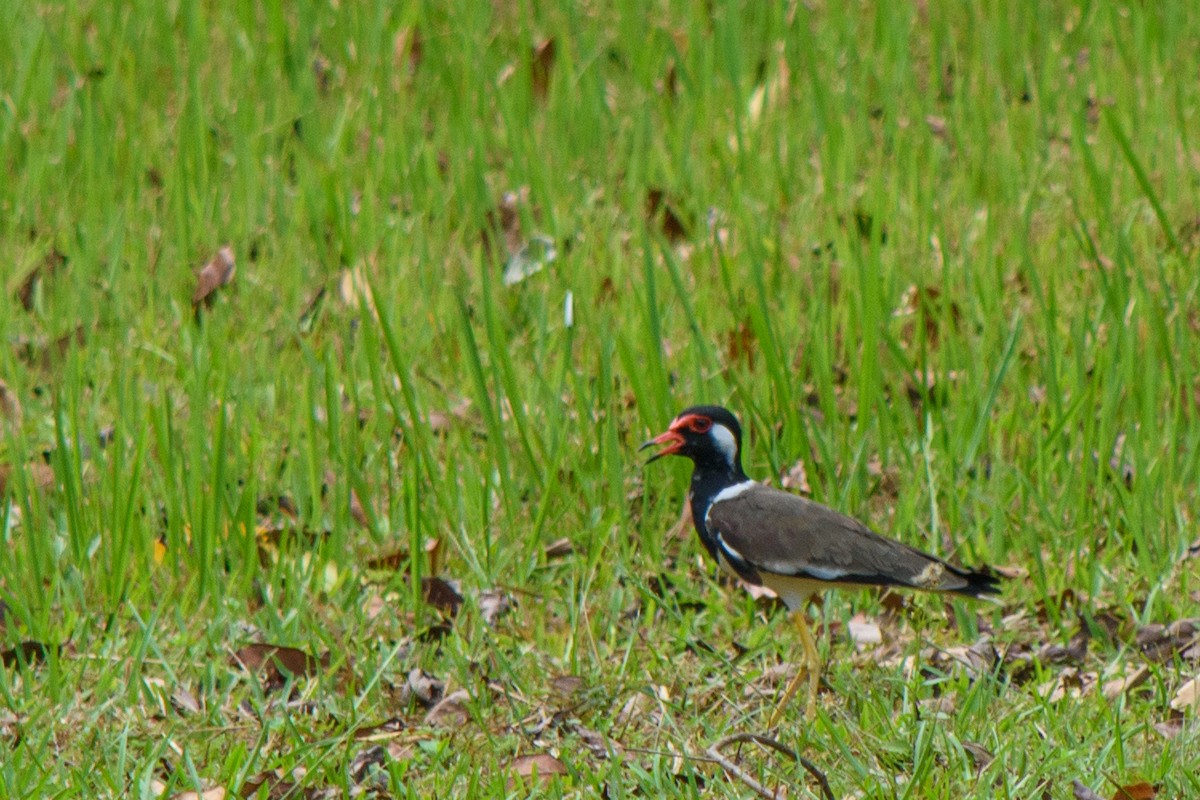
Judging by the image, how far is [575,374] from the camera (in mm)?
5008

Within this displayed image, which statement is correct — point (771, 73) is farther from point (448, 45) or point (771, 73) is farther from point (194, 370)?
point (194, 370)

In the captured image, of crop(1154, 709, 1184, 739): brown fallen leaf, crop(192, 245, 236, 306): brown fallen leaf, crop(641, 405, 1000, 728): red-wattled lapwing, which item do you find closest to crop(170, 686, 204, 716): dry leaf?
crop(641, 405, 1000, 728): red-wattled lapwing

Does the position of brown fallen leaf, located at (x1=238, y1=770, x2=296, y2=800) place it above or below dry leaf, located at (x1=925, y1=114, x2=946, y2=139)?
below

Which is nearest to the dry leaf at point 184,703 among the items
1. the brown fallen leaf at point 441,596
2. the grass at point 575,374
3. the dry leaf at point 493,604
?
the grass at point 575,374

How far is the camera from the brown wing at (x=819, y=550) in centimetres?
395

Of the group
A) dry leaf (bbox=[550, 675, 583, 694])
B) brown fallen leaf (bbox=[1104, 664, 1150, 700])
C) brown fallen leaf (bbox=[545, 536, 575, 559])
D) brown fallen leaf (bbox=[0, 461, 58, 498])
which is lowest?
brown fallen leaf (bbox=[1104, 664, 1150, 700])

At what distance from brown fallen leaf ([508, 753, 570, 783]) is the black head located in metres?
0.91

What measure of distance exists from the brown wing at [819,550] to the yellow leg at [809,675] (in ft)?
0.49

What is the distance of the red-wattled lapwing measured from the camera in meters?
3.97

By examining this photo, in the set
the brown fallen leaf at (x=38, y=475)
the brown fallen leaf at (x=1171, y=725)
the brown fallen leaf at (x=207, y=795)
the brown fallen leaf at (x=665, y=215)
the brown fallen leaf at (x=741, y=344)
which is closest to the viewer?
the brown fallen leaf at (x=207, y=795)

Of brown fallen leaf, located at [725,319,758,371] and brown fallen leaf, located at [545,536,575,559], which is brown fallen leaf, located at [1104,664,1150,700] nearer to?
brown fallen leaf, located at [545,536,575,559]

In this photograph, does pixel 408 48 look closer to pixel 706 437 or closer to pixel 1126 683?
pixel 706 437

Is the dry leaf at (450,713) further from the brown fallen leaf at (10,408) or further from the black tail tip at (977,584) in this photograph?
the brown fallen leaf at (10,408)

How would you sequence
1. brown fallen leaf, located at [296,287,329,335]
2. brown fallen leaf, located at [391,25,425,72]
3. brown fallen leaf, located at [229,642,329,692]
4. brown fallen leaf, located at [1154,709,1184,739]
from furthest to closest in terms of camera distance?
brown fallen leaf, located at [391,25,425,72] → brown fallen leaf, located at [296,287,329,335] → brown fallen leaf, located at [229,642,329,692] → brown fallen leaf, located at [1154,709,1184,739]
